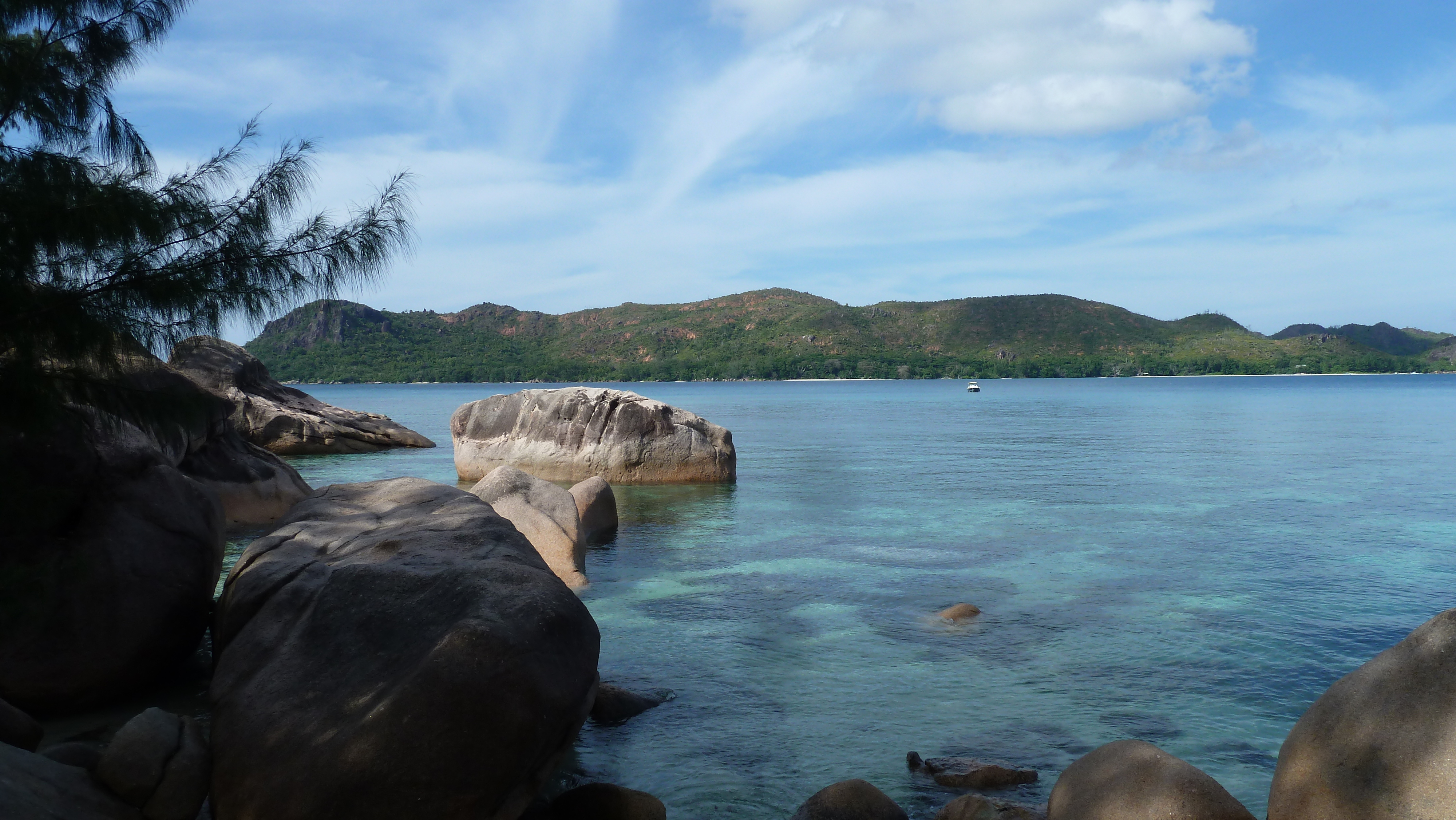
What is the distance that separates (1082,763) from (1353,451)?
32.5 metres

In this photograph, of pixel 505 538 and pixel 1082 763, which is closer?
pixel 1082 763

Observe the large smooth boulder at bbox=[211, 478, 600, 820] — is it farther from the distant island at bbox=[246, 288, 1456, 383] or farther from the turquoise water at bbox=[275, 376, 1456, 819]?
the distant island at bbox=[246, 288, 1456, 383]

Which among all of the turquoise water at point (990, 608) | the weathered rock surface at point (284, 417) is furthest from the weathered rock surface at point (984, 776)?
the weathered rock surface at point (284, 417)

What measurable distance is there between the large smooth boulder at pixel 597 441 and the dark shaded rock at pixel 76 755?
17714 mm

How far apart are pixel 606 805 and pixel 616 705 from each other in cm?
202

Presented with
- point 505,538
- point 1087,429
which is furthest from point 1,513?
point 1087,429

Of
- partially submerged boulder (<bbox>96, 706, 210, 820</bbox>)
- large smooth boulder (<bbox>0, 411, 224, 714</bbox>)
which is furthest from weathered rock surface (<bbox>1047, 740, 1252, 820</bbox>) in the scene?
large smooth boulder (<bbox>0, 411, 224, 714</bbox>)

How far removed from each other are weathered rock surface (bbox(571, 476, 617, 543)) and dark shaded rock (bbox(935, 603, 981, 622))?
270 inches

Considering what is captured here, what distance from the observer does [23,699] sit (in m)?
6.84

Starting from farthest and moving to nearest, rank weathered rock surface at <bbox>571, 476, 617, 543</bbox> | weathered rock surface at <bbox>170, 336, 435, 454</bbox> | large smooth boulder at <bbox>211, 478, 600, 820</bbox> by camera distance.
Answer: weathered rock surface at <bbox>170, 336, 435, 454</bbox> < weathered rock surface at <bbox>571, 476, 617, 543</bbox> < large smooth boulder at <bbox>211, 478, 600, 820</bbox>

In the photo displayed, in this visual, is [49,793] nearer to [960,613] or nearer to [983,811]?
[983,811]

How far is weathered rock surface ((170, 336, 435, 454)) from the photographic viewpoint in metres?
29.6

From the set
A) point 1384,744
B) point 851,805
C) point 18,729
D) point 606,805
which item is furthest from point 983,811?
point 18,729

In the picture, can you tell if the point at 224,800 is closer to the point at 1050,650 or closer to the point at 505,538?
the point at 505,538
